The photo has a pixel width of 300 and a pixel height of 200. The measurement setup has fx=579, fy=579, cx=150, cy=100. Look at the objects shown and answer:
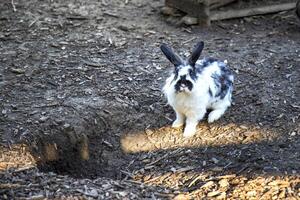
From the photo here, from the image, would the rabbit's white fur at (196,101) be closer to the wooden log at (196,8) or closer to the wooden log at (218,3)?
the wooden log at (196,8)

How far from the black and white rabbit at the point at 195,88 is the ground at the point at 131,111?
137mm

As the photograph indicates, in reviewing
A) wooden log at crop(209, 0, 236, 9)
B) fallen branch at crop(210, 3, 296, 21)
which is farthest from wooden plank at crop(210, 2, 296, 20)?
wooden log at crop(209, 0, 236, 9)

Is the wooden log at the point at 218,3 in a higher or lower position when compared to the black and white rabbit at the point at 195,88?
higher

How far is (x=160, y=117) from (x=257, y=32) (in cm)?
269

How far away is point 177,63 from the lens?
6.04m

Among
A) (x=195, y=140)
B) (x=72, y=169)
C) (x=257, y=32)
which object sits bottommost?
(x=72, y=169)

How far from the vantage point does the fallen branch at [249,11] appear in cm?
880

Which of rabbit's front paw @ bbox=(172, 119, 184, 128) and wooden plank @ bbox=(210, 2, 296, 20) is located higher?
wooden plank @ bbox=(210, 2, 296, 20)

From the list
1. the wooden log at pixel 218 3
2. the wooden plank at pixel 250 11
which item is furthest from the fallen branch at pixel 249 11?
the wooden log at pixel 218 3

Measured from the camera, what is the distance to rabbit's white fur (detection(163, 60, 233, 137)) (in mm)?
6047

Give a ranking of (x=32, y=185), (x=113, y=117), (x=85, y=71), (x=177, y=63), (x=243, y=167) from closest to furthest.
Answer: (x=32, y=185), (x=243, y=167), (x=177, y=63), (x=113, y=117), (x=85, y=71)

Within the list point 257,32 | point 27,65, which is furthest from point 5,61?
point 257,32

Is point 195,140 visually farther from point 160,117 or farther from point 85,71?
point 85,71

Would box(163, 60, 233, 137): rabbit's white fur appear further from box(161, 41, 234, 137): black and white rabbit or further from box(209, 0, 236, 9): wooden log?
box(209, 0, 236, 9): wooden log
